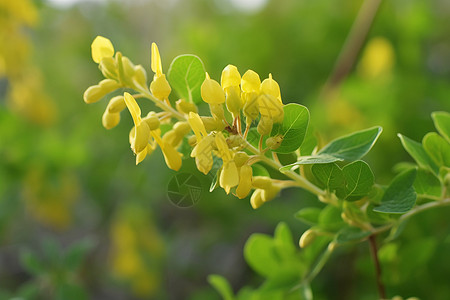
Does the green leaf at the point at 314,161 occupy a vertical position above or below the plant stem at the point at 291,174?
above

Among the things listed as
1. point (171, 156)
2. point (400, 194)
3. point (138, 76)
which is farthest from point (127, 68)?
point (400, 194)

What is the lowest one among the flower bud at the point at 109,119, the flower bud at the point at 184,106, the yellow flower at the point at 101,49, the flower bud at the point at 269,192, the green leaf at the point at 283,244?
the green leaf at the point at 283,244

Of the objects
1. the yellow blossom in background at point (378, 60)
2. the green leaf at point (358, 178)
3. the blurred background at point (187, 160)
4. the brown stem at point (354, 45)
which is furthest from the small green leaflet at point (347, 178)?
the yellow blossom in background at point (378, 60)

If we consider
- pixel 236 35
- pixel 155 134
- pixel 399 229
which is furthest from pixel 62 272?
pixel 236 35

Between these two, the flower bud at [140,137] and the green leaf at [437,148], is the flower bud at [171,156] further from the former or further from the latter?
the green leaf at [437,148]

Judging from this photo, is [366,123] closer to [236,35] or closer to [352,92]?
[352,92]
